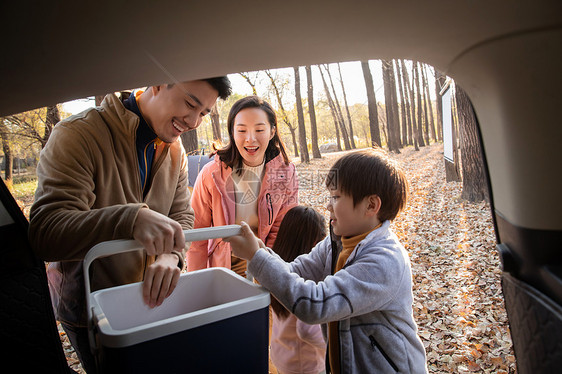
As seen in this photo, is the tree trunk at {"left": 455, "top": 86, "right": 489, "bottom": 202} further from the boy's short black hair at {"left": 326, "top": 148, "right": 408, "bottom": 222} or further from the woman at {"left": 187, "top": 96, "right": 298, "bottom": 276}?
the boy's short black hair at {"left": 326, "top": 148, "right": 408, "bottom": 222}

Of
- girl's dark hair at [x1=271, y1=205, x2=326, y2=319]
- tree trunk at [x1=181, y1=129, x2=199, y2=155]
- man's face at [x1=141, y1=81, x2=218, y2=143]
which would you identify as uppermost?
man's face at [x1=141, y1=81, x2=218, y2=143]

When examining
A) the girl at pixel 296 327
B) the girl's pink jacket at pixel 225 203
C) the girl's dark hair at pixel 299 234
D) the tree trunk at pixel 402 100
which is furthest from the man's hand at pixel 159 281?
the tree trunk at pixel 402 100

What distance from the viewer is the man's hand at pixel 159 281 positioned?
1.21 meters

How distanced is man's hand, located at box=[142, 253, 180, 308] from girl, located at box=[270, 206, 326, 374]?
3.20 feet

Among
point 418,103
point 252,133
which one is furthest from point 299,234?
point 418,103

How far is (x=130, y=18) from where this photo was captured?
0.63 meters

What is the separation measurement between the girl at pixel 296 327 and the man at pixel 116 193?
2.29ft

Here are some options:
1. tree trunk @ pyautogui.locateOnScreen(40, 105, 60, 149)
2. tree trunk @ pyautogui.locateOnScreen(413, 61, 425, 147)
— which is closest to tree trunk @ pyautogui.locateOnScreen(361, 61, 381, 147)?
tree trunk @ pyautogui.locateOnScreen(413, 61, 425, 147)

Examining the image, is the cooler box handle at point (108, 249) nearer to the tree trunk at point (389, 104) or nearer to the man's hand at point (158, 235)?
the man's hand at point (158, 235)

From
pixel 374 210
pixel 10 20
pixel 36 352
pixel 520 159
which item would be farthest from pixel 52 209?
pixel 520 159

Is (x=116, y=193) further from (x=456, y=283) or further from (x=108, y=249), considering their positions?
Result: (x=456, y=283)

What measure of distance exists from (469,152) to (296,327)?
5.96 m

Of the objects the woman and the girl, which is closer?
the girl

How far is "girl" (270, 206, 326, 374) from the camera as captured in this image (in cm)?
206
